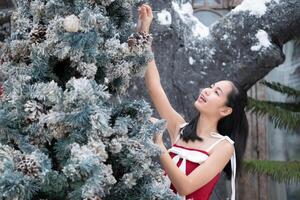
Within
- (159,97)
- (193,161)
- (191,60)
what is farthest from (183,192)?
(191,60)

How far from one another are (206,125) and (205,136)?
35 millimetres

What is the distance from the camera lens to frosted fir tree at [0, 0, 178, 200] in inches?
33.9

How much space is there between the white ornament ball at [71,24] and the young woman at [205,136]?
40 cm

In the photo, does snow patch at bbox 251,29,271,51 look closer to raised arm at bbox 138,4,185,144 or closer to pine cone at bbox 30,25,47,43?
raised arm at bbox 138,4,185,144

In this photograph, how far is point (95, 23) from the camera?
3.12 ft

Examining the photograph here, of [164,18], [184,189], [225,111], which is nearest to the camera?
[184,189]

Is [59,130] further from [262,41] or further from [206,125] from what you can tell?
[262,41]

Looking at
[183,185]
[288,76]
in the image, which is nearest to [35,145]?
[183,185]

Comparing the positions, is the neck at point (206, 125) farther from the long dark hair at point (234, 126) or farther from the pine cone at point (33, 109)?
the pine cone at point (33, 109)

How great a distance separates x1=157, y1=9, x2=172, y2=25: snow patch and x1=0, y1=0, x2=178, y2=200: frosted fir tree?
38.1 inches

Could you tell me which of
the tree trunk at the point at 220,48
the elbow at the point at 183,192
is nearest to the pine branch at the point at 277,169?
the tree trunk at the point at 220,48

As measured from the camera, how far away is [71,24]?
2.99 ft

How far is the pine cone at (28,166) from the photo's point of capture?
84 centimetres

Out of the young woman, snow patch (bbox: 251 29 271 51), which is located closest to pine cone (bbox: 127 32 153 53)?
the young woman
